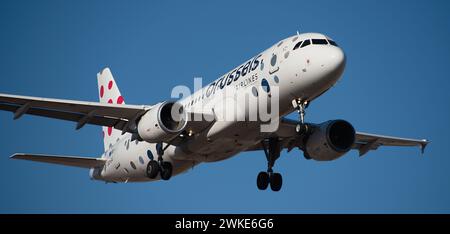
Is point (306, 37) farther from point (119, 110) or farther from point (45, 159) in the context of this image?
point (45, 159)

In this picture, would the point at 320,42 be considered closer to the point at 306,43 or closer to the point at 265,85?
the point at 306,43

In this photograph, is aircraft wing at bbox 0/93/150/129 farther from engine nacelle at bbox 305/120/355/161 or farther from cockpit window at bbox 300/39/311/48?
engine nacelle at bbox 305/120/355/161

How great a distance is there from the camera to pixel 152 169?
3422 cm

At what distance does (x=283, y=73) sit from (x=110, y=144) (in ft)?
47.3

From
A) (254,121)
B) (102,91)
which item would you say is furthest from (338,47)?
(102,91)

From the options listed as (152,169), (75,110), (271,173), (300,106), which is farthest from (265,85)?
(75,110)

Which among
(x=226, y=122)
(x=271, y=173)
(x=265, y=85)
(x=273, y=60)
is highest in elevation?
(x=273, y=60)

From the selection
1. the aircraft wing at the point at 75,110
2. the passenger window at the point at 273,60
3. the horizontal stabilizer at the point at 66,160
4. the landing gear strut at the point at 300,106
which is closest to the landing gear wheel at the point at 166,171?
the aircraft wing at the point at 75,110

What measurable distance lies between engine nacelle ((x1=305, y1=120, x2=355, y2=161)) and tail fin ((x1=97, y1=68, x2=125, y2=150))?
37.3ft

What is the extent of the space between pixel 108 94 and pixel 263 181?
12651 millimetres

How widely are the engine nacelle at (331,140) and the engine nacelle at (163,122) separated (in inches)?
258

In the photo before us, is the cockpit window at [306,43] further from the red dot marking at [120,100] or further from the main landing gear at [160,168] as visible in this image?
the red dot marking at [120,100]

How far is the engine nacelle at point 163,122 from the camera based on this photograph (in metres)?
31.8

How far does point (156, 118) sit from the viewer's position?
104 feet
